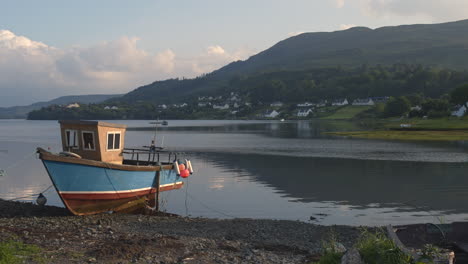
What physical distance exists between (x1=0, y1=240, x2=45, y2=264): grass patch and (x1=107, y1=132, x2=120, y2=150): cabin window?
9.25 m

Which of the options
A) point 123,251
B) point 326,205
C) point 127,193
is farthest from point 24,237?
point 326,205

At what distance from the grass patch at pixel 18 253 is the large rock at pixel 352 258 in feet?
26.4

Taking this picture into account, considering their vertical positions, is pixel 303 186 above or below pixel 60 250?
below

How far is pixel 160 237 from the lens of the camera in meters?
17.1

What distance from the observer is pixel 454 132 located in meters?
88.6

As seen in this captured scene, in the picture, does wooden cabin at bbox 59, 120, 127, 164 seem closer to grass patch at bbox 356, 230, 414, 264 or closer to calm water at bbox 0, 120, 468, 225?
calm water at bbox 0, 120, 468, 225

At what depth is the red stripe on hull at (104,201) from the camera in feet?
69.8

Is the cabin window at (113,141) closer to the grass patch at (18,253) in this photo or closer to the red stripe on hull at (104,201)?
the red stripe on hull at (104,201)

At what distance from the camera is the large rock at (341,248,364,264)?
1083 cm

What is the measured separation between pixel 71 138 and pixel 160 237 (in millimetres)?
9119

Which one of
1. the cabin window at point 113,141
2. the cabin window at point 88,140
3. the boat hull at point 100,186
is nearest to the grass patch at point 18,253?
the boat hull at point 100,186

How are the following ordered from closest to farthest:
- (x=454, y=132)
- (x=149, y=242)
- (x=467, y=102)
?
(x=149, y=242), (x=454, y=132), (x=467, y=102)

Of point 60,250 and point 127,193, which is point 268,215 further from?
point 60,250

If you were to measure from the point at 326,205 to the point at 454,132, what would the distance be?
70.3m
